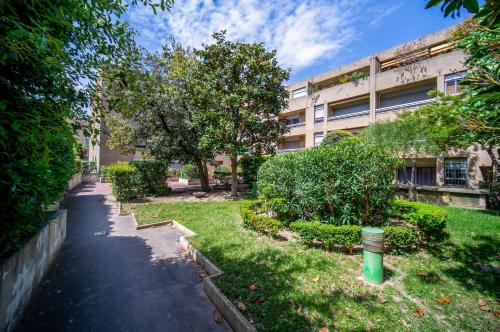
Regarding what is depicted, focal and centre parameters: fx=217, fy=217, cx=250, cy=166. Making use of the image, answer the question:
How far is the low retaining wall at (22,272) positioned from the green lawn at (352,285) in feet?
9.69

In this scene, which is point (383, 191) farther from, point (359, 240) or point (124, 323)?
point (124, 323)

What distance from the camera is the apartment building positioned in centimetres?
1420

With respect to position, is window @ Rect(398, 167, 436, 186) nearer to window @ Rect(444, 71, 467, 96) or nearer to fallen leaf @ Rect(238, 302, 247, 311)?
window @ Rect(444, 71, 467, 96)

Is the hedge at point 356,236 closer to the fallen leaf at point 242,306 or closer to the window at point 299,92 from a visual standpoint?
the fallen leaf at point 242,306

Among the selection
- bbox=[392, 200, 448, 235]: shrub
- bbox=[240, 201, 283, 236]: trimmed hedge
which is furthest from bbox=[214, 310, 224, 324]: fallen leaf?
bbox=[392, 200, 448, 235]: shrub

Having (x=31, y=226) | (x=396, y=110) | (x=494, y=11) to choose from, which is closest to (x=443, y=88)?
(x=396, y=110)

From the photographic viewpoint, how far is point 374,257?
4250mm

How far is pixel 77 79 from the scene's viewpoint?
3270 millimetres

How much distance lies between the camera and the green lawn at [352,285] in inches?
127

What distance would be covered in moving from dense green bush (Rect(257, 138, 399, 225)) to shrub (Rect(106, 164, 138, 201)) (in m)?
10.2

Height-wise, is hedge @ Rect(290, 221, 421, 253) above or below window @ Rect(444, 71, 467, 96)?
below

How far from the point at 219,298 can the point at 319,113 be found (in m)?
23.9

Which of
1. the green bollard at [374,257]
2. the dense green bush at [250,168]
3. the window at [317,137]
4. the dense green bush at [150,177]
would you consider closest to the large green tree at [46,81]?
the green bollard at [374,257]

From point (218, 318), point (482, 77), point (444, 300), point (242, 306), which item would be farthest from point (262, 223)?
point (482, 77)
